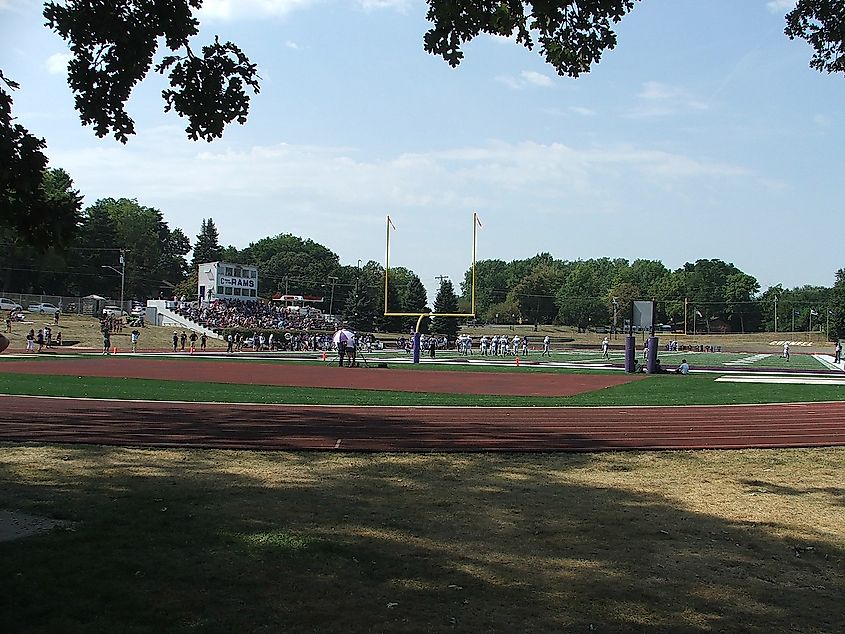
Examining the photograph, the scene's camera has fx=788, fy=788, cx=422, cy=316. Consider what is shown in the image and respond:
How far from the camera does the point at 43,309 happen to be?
69625mm

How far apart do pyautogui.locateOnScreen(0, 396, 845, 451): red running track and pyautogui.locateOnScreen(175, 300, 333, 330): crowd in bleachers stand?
55163 millimetres

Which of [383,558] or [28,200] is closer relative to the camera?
[383,558]

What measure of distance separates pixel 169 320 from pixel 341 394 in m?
56.8

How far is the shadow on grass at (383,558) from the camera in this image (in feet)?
16.0

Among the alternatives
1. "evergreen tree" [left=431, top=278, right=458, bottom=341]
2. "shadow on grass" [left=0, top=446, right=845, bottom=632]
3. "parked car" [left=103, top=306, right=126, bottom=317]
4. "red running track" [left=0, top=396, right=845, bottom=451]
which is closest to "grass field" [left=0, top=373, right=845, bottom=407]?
"red running track" [left=0, top=396, right=845, bottom=451]

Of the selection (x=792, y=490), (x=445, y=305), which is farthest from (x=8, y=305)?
(x=792, y=490)

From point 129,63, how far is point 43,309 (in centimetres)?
6737

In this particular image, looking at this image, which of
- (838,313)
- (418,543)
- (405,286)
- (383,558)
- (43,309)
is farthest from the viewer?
(405,286)

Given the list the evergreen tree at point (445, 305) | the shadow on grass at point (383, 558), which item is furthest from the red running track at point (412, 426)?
the evergreen tree at point (445, 305)

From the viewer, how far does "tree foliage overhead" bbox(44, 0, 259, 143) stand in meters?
9.30

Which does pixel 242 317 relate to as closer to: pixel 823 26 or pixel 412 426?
pixel 412 426

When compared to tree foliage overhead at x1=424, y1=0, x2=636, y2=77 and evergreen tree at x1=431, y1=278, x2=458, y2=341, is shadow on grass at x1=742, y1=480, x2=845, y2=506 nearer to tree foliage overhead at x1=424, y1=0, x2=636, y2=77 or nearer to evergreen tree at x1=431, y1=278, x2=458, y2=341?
tree foliage overhead at x1=424, y1=0, x2=636, y2=77

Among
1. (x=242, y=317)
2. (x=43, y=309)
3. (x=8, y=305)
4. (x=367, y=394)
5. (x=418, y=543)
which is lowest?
(x=367, y=394)

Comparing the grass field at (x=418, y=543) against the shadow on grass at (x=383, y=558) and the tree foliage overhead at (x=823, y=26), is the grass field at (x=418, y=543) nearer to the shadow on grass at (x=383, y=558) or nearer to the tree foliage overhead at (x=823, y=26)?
the shadow on grass at (x=383, y=558)
